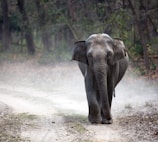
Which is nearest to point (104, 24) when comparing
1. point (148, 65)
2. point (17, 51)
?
point (148, 65)

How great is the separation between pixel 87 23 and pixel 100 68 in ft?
56.0

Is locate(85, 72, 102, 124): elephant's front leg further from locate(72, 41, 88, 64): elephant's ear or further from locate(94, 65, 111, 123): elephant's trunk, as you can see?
locate(72, 41, 88, 64): elephant's ear

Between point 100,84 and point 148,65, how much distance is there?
10996 mm

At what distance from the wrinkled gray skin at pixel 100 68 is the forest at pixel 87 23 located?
32.5ft

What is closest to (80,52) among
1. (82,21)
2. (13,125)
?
(13,125)

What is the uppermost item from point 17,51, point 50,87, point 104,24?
point 104,24

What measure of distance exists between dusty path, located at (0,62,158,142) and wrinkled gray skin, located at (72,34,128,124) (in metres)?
0.40

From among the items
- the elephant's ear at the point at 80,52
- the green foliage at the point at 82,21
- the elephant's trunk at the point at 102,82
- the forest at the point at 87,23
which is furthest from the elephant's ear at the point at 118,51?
the green foliage at the point at 82,21

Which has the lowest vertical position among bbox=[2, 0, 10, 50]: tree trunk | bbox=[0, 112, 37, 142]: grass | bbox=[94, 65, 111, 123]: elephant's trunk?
bbox=[2, 0, 10, 50]: tree trunk

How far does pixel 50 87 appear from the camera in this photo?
20422 millimetres

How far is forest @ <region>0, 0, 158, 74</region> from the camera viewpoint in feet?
76.4

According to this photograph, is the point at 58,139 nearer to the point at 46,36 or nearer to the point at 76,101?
the point at 76,101

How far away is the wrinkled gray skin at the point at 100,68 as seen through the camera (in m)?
10.5

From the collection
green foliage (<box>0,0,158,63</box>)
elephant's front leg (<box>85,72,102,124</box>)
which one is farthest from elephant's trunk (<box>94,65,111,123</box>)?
green foliage (<box>0,0,158,63</box>)
